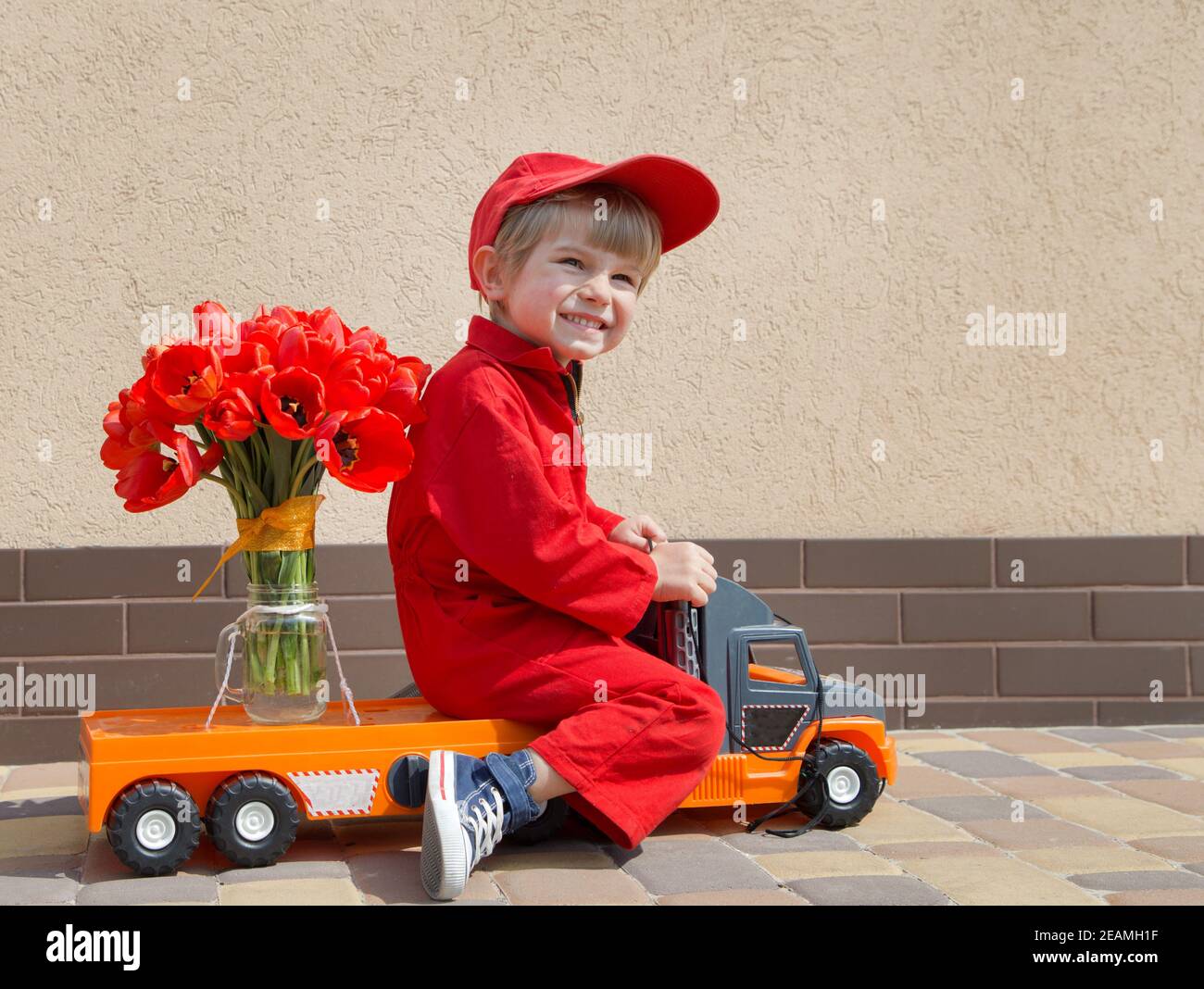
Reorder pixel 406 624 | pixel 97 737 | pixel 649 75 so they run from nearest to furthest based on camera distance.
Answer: pixel 97 737, pixel 406 624, pixel 649 75

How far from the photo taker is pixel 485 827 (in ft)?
7.88

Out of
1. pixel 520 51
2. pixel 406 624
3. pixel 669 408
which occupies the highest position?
pixel 520 51

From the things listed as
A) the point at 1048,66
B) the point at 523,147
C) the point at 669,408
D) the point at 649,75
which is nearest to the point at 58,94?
the point at 523,147

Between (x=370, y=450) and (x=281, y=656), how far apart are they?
1.49 feet

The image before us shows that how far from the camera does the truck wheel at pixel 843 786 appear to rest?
2.81 metres

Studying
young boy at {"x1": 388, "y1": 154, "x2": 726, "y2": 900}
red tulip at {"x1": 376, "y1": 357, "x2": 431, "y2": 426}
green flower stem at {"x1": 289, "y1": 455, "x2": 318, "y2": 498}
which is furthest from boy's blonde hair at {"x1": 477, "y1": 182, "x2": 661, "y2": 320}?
green flower stem at {"x1": 289, "y1": 455, "x2": 318, "y2": 498}

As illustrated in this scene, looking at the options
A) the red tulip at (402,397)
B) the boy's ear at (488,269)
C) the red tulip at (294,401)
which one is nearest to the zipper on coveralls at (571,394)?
the boy's ear at (488,269)

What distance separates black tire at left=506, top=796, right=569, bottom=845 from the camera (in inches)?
106

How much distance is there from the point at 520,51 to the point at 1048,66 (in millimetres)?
1564

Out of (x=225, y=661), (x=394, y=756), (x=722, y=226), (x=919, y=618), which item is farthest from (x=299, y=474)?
(x=919, y=618)

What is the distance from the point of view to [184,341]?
257 centimetres

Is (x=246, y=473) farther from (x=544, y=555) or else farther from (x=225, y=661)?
(x=544, y=555)

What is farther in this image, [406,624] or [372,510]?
[372,510]

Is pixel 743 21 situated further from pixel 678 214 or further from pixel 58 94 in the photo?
pixel 58 94
